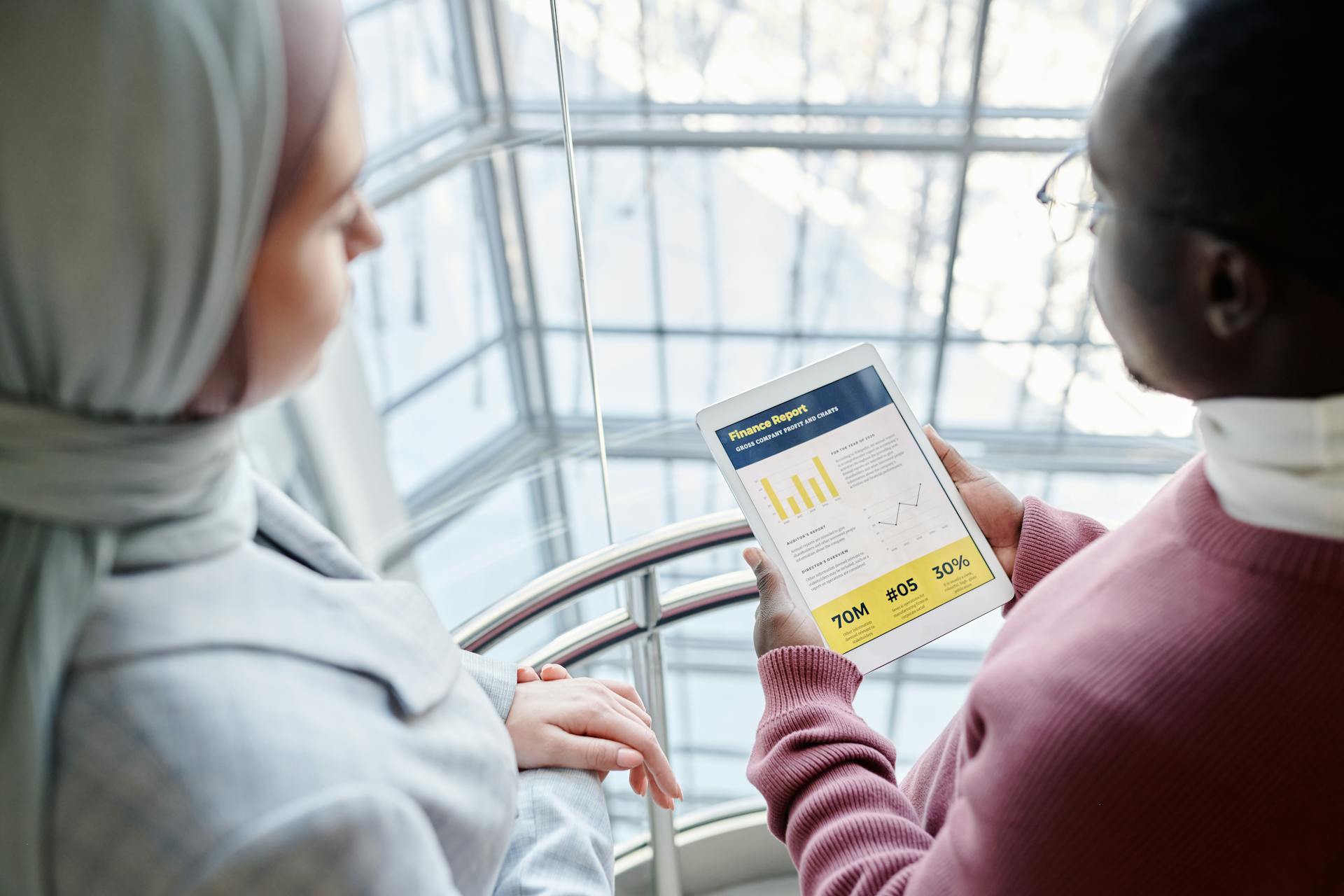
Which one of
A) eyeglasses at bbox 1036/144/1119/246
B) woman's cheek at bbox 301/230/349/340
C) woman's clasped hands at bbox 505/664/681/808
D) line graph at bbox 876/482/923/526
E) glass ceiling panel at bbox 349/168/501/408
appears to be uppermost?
woman's cheek at bbox 301/230/349/340

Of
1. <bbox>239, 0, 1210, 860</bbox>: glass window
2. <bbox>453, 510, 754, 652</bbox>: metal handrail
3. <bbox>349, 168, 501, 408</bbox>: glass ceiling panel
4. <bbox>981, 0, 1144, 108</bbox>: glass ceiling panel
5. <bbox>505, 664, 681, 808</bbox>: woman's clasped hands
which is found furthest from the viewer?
<bbox>349, 168, 501, 408</bbox>: glass ceiling panel

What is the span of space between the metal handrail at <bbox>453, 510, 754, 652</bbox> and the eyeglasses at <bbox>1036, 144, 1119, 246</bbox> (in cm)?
58

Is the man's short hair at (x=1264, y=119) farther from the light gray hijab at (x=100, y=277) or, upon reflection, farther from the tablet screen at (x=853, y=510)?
the tablet screen at (x=853, y=510)

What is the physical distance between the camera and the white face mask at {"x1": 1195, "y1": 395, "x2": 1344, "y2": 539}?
2.31 ft

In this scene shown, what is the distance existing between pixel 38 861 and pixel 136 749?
93mm

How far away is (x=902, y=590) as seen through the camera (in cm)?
132

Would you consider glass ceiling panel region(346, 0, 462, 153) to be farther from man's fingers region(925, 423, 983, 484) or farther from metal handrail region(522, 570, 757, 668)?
man's fingers region(925, 423, 983, 484)

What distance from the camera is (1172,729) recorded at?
72cm

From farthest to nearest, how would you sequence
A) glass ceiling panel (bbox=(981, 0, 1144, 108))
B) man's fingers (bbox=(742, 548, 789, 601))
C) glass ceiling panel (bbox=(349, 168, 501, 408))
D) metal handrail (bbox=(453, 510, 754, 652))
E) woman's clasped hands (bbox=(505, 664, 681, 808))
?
1. glass ceiling panel (bbox=(349, 168, 501, 408))
2. glass ceiling panel (bbox=(981, 0, 1144, 108))
3. metal handrail (bbox=(453, 510, 754, 652))
4. man's fingers (bbox=(742, 548, 789, 601))
5. woman's clasped hands (bbox=(505, 664, 681, 808))

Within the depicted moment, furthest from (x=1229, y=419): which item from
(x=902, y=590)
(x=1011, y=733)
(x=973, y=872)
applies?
(x=902, y=590)

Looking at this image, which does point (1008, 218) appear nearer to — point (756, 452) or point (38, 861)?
point (756, 452)

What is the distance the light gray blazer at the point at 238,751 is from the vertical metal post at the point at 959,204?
20.6 ft

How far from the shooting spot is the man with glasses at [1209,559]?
2.21 ft

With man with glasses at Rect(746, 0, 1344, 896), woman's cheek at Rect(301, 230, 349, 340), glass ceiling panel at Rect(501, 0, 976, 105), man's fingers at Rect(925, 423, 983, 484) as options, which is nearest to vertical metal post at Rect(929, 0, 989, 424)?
glass ceiling panel at Rect(501, 0, 976, 105)
